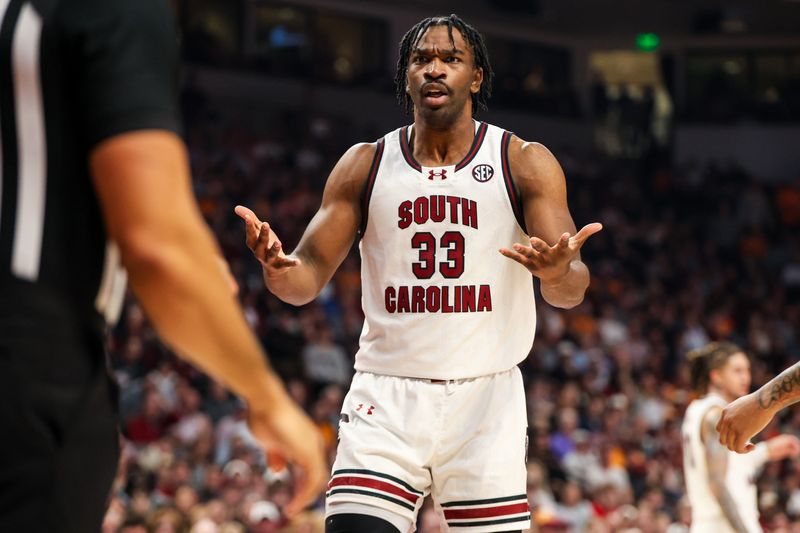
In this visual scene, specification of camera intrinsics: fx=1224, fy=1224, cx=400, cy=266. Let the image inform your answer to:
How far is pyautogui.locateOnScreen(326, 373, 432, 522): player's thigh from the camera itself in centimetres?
426

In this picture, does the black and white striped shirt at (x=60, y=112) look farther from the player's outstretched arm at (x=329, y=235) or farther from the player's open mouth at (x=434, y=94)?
the player's open mouth at (x=434, y=94)

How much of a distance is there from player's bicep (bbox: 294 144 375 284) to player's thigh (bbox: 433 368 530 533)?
0.73 meters

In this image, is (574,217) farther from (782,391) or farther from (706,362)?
(782,391)

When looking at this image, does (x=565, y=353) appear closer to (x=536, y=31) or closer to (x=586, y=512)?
(x=586, y=512)

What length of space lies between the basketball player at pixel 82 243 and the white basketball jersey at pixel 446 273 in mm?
2326

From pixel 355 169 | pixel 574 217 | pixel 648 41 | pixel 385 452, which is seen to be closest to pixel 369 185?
pixel 355 169

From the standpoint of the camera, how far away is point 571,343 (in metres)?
16.2

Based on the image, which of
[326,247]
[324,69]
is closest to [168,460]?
[326,247]

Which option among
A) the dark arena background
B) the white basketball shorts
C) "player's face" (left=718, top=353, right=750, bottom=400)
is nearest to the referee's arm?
the white basketball shorts

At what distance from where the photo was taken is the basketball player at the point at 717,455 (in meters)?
6.64

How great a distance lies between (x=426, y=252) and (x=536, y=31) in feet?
67.1

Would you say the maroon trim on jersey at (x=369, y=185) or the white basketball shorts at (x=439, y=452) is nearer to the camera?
the white basketball shorts at (x=439, y=452)

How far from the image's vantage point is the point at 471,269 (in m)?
4.47

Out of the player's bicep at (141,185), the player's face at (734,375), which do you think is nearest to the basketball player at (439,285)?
the player's bicep at (141,185)
